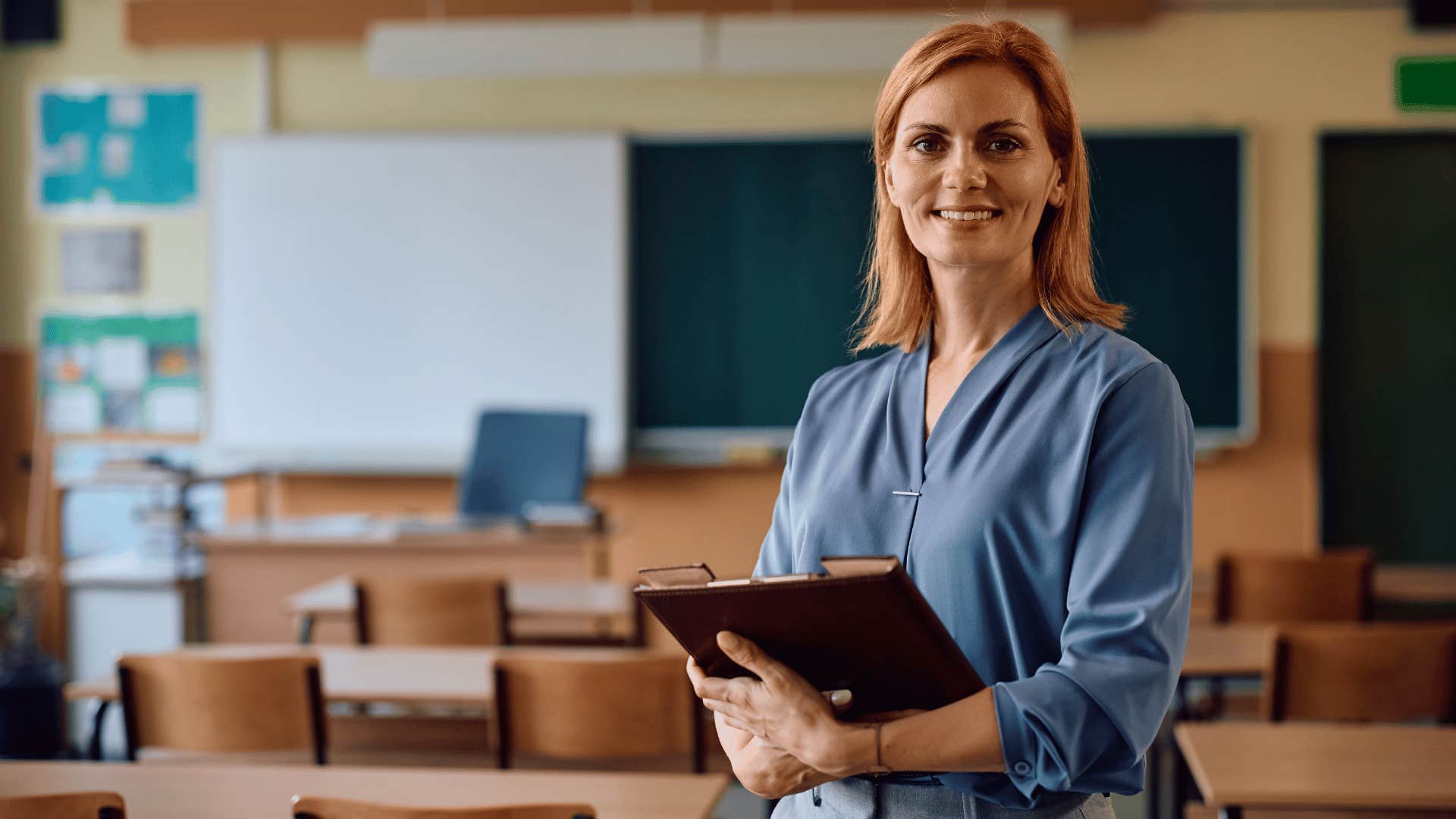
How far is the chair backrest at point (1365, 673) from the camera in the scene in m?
2.53

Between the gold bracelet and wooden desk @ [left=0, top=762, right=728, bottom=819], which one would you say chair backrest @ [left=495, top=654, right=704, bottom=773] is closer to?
wooden desk @ [left=0, top=762, right=728, bottom=819]

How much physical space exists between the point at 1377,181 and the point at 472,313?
389 centimetres

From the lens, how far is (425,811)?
1504mm

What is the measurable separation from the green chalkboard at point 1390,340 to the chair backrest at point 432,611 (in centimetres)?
377

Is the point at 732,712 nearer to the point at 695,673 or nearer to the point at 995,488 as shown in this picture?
the point at 695,673

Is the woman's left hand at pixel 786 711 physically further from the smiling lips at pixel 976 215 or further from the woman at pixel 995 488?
the smiling lips at pixel 976 215

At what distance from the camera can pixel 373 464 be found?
5633 millimetres

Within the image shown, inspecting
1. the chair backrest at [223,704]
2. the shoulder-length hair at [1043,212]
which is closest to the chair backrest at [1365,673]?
the shoulder-length hair at [1043,212]

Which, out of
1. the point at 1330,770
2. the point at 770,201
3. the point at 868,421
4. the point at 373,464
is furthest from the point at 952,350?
the point at 373,464

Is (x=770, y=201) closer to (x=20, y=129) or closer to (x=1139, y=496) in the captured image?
(x=20, y=129)

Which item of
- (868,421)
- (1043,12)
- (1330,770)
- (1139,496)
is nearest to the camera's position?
(1139,496)

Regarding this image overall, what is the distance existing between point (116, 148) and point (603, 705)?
15.3 feet

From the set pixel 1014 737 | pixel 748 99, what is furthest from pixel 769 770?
pixel 748 99

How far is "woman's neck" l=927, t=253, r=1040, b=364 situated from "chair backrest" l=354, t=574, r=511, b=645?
7.53ft
